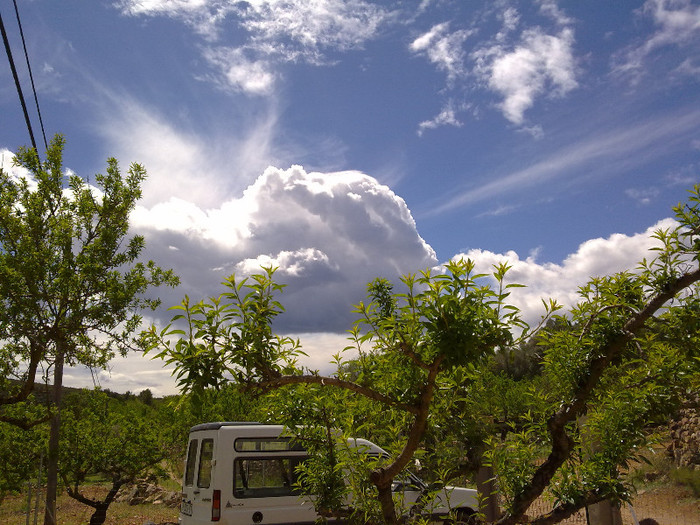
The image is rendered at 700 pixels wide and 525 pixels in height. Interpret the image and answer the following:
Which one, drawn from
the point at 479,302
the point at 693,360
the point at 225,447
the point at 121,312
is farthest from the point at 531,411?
the point at 121,312

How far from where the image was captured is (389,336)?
2.94 meters

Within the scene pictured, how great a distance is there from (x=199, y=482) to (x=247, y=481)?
115 cm

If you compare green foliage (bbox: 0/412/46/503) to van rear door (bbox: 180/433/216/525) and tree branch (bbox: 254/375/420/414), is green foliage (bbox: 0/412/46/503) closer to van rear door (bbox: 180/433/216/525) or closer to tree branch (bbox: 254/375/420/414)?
van rear door (bbox: 180/433/216/525)

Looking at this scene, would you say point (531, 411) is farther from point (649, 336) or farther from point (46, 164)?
point (46, 164)

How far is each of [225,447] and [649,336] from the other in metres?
7.71

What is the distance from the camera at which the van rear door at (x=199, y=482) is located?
9.11 meters

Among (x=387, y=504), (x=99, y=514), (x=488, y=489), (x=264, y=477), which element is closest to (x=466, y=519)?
(x=488, y=489)

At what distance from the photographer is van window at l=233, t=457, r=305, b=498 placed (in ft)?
30.1

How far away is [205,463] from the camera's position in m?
9.80

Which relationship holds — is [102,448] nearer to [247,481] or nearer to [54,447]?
[54,447]

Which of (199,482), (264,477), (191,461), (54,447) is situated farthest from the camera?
(54,447)

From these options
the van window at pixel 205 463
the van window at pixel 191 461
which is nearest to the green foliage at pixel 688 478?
the van window at pixel 205 463

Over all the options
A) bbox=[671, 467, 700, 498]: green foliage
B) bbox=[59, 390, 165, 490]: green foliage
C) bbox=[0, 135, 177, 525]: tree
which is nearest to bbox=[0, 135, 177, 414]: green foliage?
bbox=[0, 135, 177, 525]: tree

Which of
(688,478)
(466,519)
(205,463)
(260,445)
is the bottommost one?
(688,478)
